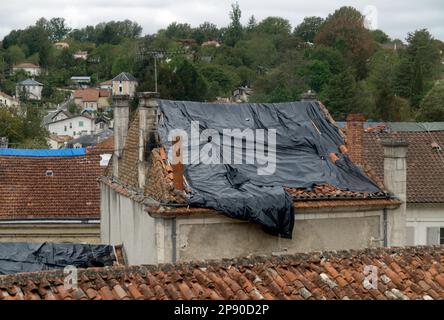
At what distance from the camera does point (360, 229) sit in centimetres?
1582

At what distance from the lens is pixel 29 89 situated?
362 ft

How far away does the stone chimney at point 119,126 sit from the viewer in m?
18.4

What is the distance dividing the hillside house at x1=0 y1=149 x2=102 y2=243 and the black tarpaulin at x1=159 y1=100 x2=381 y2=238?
686 cm

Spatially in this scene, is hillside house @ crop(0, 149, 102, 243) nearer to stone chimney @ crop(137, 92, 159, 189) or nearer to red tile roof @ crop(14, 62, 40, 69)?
stone chimney @ crop(137, 92, 159, 189)

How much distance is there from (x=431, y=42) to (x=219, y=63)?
29326 mm

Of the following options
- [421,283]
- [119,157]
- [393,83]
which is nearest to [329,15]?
[393,83]

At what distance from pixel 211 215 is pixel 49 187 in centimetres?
1040

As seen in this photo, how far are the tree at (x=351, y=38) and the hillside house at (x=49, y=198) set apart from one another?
224ft

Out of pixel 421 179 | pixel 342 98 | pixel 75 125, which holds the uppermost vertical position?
pixel 342 98

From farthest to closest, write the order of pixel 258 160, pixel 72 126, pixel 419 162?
pixel 72 126 < pixel 419 162 < pixel 258 160

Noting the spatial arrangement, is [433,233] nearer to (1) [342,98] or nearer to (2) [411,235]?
(2) [411,235]

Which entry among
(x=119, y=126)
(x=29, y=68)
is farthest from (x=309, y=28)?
(x=119, y=126)

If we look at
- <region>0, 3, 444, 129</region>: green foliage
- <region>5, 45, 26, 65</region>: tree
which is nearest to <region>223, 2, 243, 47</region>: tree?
<region>0, 3, 444, 129</region>: green foliage

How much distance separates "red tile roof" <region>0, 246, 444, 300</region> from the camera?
8.78 m
